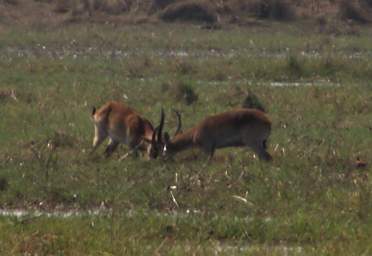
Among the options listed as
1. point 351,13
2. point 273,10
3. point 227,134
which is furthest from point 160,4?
point 227,134

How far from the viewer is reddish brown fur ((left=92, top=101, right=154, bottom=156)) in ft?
49.0

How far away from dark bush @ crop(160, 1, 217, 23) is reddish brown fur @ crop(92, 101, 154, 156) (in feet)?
67.4

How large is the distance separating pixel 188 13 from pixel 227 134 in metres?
21.7

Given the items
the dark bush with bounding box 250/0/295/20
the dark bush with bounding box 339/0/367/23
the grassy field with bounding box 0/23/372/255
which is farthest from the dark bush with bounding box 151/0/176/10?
the grassy field with bounding box 0/23/372/255

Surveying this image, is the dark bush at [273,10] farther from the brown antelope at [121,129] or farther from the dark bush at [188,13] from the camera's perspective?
the brown antelope at [121,129]

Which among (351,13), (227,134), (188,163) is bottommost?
(351,13)

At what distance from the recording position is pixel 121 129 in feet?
49.8

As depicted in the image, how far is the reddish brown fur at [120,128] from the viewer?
1492 centimetres

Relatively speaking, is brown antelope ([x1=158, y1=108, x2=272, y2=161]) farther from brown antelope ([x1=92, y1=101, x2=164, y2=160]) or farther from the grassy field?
brown antelope ([x1=92, y1=101, x2=164, y2=160])

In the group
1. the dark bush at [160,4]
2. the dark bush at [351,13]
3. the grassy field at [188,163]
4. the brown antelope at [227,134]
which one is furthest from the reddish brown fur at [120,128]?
the dark bush at [351,13]

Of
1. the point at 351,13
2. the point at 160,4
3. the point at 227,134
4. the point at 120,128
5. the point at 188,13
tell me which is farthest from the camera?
the point at 160,4

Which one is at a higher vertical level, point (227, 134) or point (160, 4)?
point (227, 134)

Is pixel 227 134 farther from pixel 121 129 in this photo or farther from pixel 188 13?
pixel 188 13

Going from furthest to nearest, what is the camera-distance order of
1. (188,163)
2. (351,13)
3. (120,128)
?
1. (351,13)
2. (120,128)
3. (188,163)
